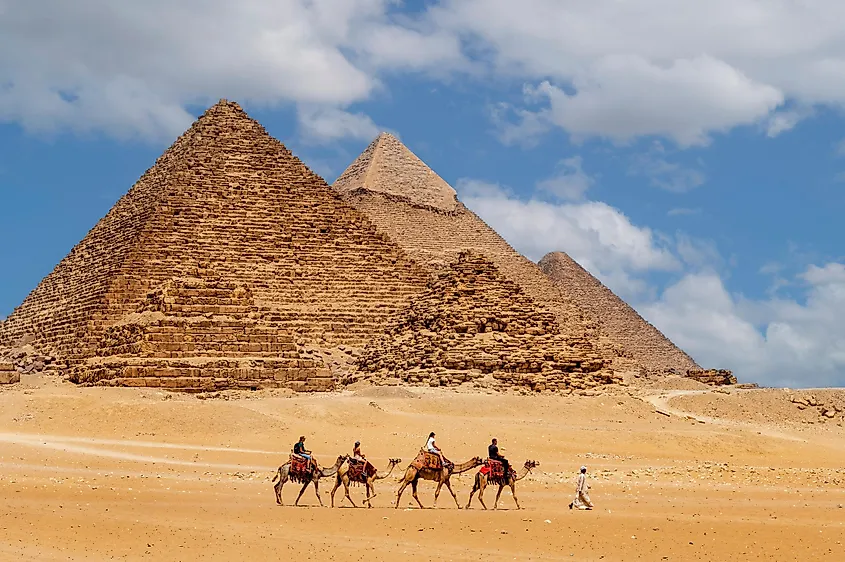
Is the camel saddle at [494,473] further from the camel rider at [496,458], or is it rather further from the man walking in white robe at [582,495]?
the man walking in white robe at [582,495]

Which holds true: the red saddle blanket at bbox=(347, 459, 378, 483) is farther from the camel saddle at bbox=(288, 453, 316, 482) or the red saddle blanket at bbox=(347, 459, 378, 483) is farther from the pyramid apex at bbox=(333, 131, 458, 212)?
the pyramid apex at bbox=(333, 131, 458, 212)

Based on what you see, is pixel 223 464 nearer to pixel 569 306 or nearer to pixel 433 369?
pixel 433 369

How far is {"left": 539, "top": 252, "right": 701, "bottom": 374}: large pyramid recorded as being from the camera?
2995 inches

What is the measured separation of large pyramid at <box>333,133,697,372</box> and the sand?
101ft

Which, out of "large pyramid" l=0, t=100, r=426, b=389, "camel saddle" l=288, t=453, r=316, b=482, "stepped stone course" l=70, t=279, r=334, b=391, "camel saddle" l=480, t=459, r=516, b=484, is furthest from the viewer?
"large pyramid" l=0, t=100, r=426, b=389

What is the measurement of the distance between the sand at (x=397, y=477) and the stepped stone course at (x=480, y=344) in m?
1.58

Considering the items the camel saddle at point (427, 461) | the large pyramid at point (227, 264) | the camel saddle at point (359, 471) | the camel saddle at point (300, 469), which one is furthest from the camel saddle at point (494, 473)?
the large pyramid at point (227, 264)

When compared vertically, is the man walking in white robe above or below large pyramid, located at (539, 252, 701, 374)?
below

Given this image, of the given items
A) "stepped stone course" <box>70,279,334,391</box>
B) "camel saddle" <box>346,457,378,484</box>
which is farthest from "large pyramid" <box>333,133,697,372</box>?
"camel saddle" <box>346,457,378,484</box>

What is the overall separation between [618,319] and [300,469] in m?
65.1

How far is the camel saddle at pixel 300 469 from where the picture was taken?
1538 cm

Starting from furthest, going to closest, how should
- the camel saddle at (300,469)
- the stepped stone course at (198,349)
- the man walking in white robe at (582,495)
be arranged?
1. the stepped stone course at (198,349)
2. the man walking in white robe at (582,495)
3. the camel saddle at (300,469)

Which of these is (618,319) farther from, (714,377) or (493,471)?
(493,471)

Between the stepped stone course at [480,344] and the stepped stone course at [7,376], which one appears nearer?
the stepped stone course at [7,376]
